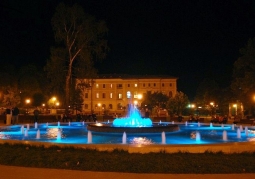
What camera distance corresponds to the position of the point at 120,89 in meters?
102

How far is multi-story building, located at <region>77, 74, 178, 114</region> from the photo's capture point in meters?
99.4

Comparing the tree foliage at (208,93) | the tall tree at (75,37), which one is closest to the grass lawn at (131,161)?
the tall tree at (75,37)

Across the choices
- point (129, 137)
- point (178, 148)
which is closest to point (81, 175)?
point (178, 148)

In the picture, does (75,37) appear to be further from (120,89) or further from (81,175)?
(120,89)

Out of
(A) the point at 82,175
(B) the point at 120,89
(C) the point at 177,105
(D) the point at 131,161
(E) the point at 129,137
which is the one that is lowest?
(A) the point at 82,175

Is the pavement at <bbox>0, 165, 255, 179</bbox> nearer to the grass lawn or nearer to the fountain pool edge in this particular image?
the grass lawn

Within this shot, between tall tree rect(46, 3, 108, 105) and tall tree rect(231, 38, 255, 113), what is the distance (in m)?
19.7

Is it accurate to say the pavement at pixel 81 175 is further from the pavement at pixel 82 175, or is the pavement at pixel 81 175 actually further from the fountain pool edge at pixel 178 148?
the fountain pool edge at pixel 178 148

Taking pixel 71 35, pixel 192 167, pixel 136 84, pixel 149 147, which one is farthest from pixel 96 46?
pixel 136 84

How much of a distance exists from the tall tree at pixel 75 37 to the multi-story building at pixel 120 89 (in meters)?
56.7

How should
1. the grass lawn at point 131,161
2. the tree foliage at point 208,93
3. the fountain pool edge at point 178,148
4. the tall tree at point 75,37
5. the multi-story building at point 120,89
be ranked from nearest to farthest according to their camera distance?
1. the grass lawn at point 131,161
2. the fountain pool edge at point 178,148
3. the tall tree at point 75,37
4. the tree foliage at point 208,93
5. the multi-story building at point 120,89

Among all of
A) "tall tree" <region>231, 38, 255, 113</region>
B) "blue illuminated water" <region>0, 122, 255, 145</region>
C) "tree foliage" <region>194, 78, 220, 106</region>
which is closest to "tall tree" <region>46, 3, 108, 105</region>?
"blue illuminated water" <region>0, 122, 255, 145</region>

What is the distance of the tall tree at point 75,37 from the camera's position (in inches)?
1512

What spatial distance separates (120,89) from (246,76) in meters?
59.9
